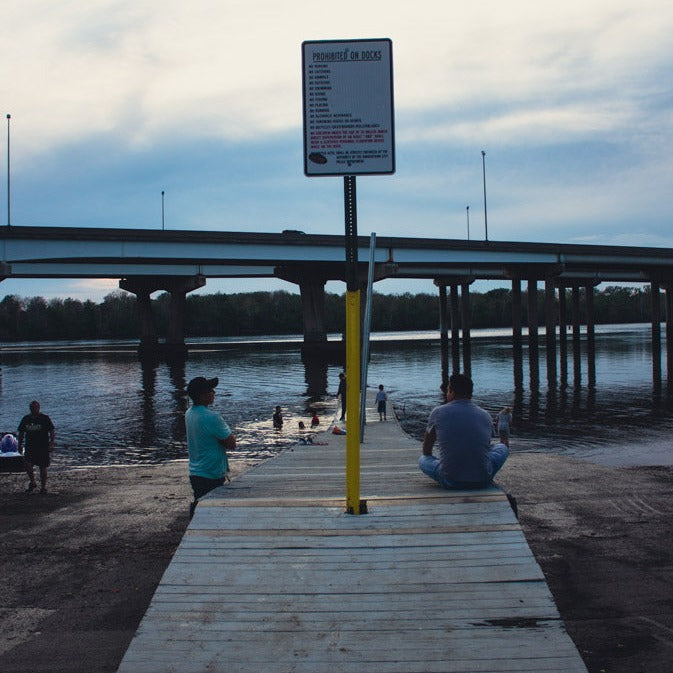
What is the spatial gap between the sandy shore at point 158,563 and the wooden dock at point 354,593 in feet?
2.62

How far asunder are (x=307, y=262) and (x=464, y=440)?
54579 millimetres

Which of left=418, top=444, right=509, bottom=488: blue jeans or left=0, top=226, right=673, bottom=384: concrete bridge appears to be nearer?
left=418, top=444, right=509, bottom=488: blue jeans

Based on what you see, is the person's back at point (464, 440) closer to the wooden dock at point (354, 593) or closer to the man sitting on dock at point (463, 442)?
the man sitting on dock at point (463, 442)

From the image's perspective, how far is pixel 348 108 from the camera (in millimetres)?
6199

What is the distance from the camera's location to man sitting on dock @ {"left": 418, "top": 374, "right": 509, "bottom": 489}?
641cm

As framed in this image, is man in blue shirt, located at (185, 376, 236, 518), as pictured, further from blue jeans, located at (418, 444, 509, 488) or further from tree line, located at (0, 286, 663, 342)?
tree line, located at (0, 286, 663, 342)

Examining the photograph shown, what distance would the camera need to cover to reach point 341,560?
5.21 meters

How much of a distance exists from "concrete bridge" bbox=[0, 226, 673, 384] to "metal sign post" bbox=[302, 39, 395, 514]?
140ft

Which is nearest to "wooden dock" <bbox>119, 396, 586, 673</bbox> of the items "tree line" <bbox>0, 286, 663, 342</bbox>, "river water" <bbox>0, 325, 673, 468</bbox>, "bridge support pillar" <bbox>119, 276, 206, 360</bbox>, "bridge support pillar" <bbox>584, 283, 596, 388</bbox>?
"river water" <bbox>0, 325, 673, 468</bbox>

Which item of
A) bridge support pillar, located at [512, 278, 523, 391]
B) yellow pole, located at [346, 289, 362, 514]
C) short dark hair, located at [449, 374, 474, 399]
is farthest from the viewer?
bridge support pillar, located at [512, 278, 523, 391]

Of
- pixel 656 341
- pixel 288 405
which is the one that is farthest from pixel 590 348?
pixel 288 405

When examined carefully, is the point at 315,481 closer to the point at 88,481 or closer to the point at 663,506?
the point at 663,506

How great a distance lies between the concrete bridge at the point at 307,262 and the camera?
1959 inches

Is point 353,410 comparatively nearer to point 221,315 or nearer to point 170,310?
point 170,310
